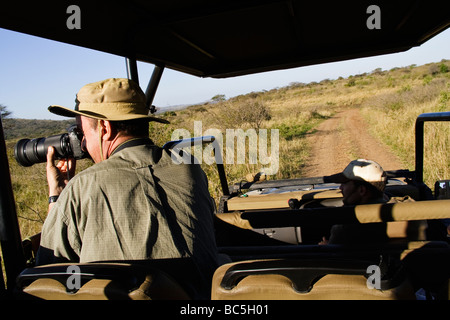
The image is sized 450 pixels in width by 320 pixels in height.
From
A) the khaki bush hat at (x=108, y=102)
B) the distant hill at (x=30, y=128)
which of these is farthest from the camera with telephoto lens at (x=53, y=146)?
the distant hill at (x=30, y=128)

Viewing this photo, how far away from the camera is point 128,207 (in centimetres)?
138

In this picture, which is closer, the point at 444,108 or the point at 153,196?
the point at 153,196

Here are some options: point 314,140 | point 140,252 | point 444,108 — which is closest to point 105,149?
point 140,252

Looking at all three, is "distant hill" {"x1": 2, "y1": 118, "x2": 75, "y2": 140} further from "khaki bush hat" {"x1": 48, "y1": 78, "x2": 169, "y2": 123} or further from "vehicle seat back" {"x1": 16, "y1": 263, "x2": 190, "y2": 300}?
"vehicle seat back" {"x1": 16, "y1": 263, "x2": 190, "y2": 300}

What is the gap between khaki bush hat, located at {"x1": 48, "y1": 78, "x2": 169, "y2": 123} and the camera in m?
1.68

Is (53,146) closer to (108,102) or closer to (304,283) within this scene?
(108,102)

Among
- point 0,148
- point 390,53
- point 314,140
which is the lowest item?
point 314,140

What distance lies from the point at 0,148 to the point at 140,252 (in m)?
0.56

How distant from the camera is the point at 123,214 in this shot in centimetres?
138

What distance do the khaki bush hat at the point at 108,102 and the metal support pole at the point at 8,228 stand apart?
558 millimetres

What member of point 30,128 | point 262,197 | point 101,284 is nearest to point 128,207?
point 101,284

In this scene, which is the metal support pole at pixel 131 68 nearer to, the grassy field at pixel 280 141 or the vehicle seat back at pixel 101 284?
the vehicle seat back at pixel 101 284

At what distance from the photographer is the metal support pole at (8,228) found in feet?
3.71
